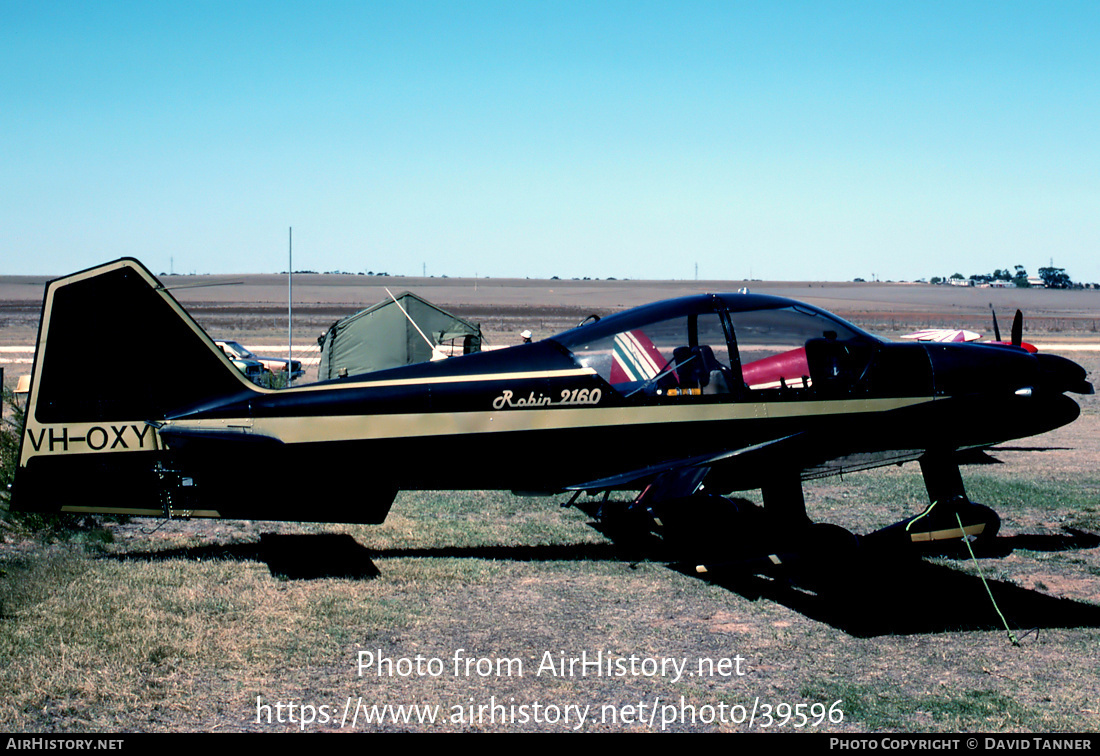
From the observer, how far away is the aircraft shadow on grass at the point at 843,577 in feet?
Answer: 23.8

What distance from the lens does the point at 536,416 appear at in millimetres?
7961

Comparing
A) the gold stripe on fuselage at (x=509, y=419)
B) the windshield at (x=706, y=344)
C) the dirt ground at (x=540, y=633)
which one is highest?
the windshield at (x=706, y=344)

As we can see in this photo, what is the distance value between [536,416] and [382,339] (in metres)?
12.4

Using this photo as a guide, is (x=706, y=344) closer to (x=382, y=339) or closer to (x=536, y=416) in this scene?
(x=536, y=416)

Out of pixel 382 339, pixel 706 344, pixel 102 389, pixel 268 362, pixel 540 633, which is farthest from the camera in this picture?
pixel 268 362

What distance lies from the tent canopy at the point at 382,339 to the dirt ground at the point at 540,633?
932 cm

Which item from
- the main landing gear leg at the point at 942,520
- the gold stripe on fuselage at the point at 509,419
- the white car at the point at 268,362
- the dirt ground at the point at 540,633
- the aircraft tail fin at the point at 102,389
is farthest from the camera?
the white car at the point at 268,362

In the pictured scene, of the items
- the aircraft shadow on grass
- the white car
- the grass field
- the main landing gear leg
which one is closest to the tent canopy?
the white car

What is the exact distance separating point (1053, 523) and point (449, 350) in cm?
1400

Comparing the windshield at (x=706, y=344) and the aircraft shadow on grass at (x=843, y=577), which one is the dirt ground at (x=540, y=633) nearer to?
the aircraft shadow on grass at (x=843, y=577)

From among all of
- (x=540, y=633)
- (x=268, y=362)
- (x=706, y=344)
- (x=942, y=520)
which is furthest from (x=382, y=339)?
(x=942, y=520)

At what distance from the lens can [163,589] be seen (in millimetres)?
7605

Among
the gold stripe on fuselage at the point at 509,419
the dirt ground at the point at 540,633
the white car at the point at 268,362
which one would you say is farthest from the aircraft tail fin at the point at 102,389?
the white car at the point at 268,362

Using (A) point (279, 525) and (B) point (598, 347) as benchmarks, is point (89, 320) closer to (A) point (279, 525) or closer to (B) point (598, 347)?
(A) point (279, 525)
